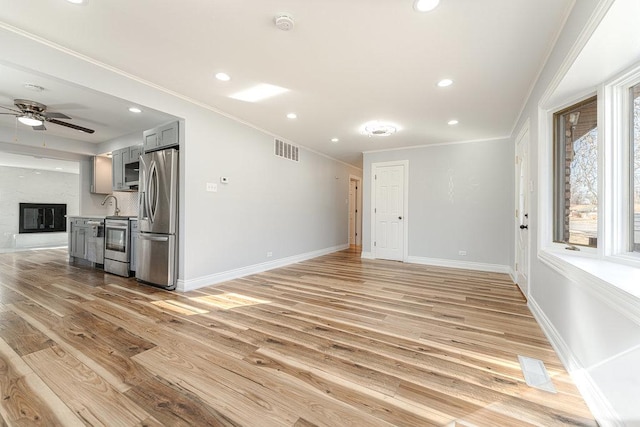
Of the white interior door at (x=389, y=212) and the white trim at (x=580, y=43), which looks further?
the white interior door at (x=389, y=212)

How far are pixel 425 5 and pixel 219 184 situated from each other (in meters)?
3.21

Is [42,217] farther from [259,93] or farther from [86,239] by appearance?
[259,93]

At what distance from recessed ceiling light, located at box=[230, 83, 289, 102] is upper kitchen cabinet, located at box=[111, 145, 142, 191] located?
8.48ft

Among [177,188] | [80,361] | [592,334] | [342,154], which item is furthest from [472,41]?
[342,154]

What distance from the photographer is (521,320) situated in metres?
2.54

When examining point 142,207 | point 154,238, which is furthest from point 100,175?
point 154,238

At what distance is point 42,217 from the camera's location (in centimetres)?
754

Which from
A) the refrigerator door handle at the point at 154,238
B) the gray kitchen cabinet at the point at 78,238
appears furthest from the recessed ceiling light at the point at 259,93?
the gray kitchen cabinet at the point at 78,238

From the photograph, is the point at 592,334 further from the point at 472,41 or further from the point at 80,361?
the point at 80,361

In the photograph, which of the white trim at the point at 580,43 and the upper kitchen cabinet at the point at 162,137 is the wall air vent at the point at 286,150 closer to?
the upper kitchen cabinet at the point at 162,137

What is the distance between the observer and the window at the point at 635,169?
5.33 ft

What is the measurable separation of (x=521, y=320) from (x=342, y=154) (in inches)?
190

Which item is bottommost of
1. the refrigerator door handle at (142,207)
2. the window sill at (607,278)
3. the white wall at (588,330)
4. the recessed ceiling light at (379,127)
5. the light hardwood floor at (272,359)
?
the light hardwood floor at (272,359)

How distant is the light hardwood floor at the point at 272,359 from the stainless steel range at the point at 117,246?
682mm
